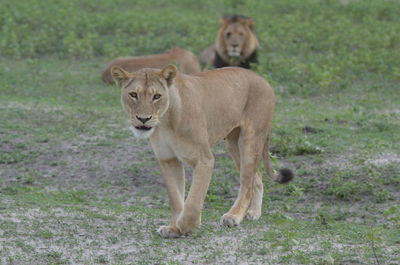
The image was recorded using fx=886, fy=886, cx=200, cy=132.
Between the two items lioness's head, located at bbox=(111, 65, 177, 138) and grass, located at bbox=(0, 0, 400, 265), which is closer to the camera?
lioness's head, located at bbox=(111, 65, 177, 138)

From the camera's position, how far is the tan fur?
395 inches

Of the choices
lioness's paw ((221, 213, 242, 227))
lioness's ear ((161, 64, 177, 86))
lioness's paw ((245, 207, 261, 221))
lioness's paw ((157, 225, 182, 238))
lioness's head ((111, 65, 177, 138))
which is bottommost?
lioness's paw ((245, 207, 261, 221))

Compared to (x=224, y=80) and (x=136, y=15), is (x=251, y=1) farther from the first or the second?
(x=224, y=80)

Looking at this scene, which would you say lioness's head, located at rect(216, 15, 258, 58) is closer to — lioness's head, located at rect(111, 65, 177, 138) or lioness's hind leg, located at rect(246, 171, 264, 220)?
lioness's hind leg, located at rect(246, 171, 264, 220)

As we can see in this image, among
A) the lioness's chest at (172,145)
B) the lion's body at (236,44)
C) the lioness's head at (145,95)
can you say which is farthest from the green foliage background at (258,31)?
the lioness's head at (145,95)

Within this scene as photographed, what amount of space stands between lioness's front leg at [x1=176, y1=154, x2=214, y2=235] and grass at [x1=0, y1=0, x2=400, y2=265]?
3.7 inches

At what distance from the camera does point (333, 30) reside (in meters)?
12.8

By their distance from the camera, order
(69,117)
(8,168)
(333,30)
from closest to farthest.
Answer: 1. (8,168)
2. (69,117)
3. (333,30)

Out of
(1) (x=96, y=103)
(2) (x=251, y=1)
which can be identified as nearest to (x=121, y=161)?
(1) (x=96, y=103)

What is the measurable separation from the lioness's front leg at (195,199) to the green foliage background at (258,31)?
5.09 meters

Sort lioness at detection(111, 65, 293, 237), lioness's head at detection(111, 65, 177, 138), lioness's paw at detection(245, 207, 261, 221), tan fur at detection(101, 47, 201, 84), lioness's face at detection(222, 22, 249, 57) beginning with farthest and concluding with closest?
lioness's face at detection(222, 22, 249, 57), tan fur at detection(101, 47, 201, 84), lioness's paw at detection(245, 207, 261, 221), lioness at detection(111, 65, 293, 237), lioness's head at detection(111, 65, 177, 138)

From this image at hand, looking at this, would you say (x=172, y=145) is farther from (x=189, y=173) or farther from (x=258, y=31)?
(x=258, y=31)

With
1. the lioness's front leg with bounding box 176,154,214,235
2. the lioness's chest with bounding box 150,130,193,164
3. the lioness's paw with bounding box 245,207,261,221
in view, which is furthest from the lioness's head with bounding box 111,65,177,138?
the lioness's paw with bounding box 245,207,261,221

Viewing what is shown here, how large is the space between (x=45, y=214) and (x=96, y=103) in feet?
13.2
